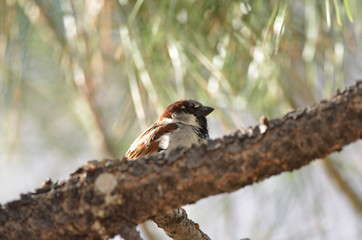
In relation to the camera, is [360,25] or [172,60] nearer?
[360,25]

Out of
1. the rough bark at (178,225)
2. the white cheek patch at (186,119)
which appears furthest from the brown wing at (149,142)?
the rough bark at (178,225)

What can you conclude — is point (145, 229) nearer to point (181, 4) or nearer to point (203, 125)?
point (203, 125)

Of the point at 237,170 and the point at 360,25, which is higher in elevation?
the point at 360,25

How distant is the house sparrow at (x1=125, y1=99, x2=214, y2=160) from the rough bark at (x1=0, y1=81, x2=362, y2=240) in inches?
25.1

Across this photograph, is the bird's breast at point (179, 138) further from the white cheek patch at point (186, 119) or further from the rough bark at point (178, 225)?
the rough bark at point (178, 225)

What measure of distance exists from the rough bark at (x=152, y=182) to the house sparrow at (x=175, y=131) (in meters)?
0.64

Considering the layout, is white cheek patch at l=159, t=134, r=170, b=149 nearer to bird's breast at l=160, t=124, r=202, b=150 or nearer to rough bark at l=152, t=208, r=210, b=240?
bird's breast at l=160, t=124, r=202, b=150

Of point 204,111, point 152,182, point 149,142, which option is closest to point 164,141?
point 149,142

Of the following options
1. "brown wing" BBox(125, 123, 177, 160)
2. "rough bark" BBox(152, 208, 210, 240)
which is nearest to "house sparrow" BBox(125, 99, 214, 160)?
"brown wing" BBox(125, 123, 177, 160)

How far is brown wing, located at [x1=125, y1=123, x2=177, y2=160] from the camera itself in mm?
1679

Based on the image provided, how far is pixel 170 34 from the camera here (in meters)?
1.57

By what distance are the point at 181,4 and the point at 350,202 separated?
1057mm

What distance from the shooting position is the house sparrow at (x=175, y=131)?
1690 mm

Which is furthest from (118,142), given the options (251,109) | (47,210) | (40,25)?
(47,210)
